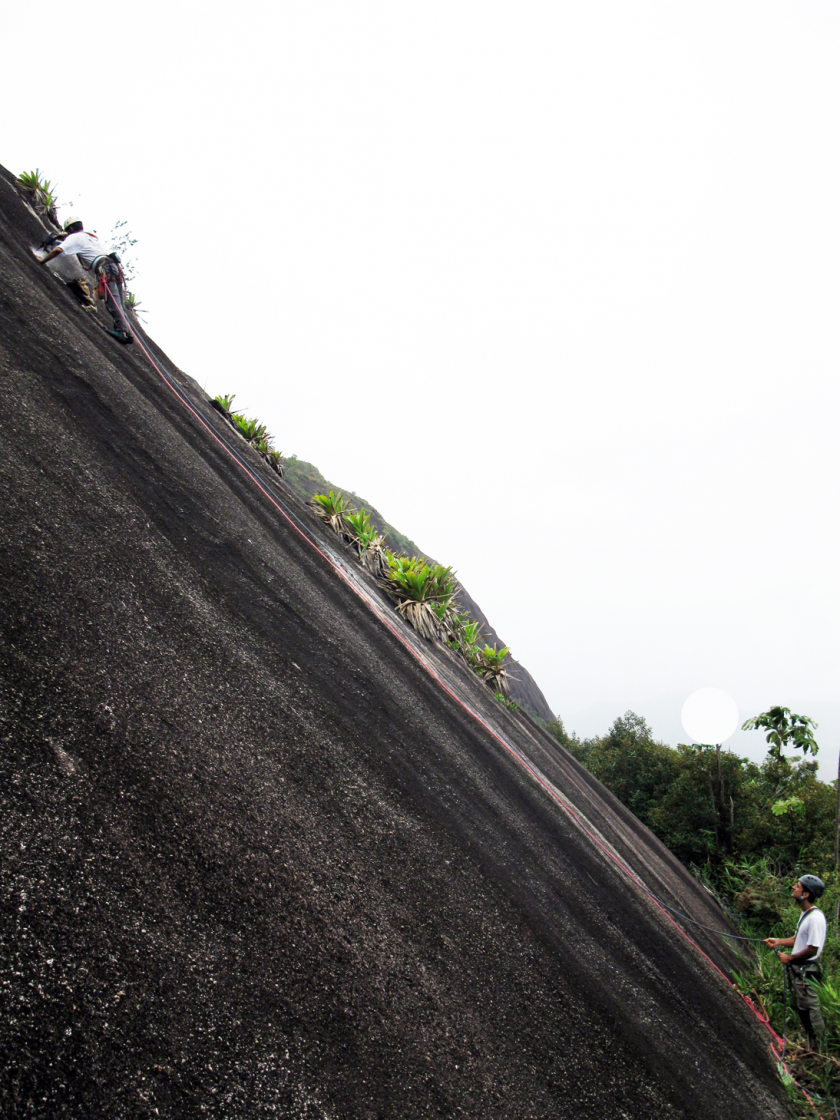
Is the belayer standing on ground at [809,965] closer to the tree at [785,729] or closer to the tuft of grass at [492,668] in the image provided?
the tuft of grass at [492,668]

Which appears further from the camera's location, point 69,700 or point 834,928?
point 834,928

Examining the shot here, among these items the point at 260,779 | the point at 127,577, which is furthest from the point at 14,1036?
the point at 127,577

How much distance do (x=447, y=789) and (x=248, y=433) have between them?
9175mm

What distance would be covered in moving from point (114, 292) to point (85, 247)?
64 centimetres

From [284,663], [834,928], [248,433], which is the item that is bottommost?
[284,663]

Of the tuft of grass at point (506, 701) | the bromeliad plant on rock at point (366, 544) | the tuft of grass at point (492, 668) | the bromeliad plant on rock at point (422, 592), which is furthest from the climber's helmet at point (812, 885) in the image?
the bromeliad plant on rock at point (366, 544)

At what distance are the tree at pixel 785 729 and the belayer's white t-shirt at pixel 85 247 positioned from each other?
1842 centimetres

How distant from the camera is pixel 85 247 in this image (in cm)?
731

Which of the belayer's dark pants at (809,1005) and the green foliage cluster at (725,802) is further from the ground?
the green foliage cluster at (725,802)

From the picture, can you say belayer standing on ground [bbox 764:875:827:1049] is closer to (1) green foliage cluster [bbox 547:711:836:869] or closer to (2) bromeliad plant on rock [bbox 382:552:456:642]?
(2) bromeliad plant on rock [bbox 382:552:456:642]

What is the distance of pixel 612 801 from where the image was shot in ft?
42.4

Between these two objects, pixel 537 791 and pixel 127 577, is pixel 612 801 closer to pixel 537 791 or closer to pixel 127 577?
pixel 537 791

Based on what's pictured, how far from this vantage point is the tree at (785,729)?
16.1 meters

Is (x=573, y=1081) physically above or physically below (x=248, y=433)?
below
